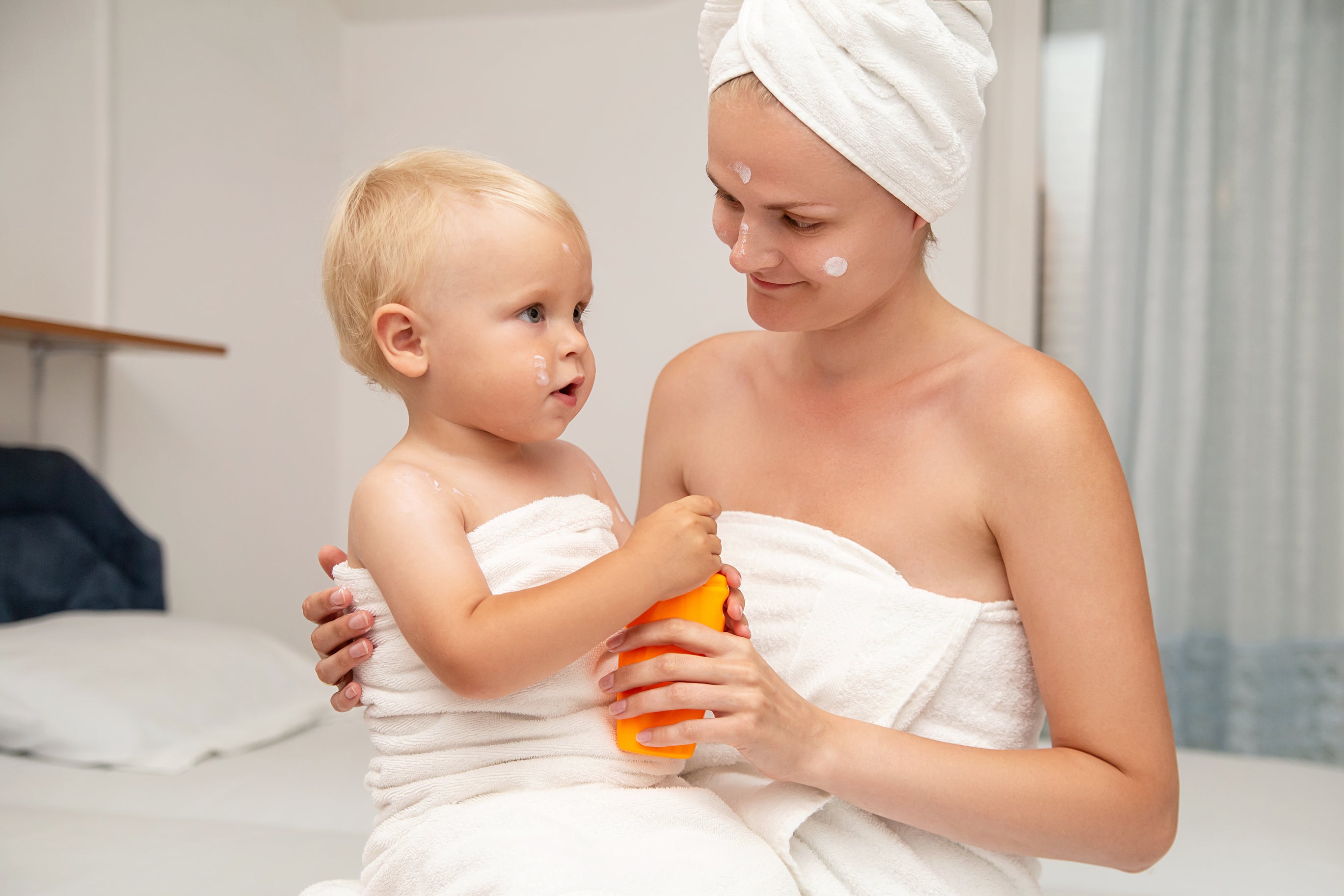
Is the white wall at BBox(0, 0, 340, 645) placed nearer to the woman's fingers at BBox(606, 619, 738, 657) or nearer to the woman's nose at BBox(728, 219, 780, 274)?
the woman's nose at BBox(728, 219, 780, 274)

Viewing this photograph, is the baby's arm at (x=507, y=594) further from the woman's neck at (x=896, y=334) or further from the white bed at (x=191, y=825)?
the white bed at (x=191, y=825)

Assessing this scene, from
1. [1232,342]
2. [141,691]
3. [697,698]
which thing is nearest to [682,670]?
[697,698]

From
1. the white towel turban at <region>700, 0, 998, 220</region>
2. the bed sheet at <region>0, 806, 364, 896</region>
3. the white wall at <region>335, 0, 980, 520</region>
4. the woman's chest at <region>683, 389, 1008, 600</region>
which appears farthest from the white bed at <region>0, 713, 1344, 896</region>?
the white wall at <region>335, 0, 980, 520</region>

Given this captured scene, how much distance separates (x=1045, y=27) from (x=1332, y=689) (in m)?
1.98

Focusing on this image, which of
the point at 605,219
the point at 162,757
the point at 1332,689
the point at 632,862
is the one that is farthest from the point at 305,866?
the point at 1332,689

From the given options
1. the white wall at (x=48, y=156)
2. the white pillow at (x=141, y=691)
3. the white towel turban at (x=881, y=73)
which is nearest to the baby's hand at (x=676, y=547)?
the white towel turban at (x=881, y=73)

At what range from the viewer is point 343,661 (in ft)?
3.30

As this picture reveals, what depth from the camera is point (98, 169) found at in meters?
2.51

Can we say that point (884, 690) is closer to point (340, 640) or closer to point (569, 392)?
point (569, 392)

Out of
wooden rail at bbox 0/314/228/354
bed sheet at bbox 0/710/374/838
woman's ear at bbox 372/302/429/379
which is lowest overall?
bed sheet at bbox 0/710/374/838

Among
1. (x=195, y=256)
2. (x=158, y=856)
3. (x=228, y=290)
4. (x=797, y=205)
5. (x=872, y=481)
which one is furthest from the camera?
(x=228, y=290)

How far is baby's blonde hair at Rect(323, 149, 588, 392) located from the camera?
99 cm

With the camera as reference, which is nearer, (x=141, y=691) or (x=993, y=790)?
(x=993, y=790)

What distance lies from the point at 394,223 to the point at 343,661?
0.40 m
